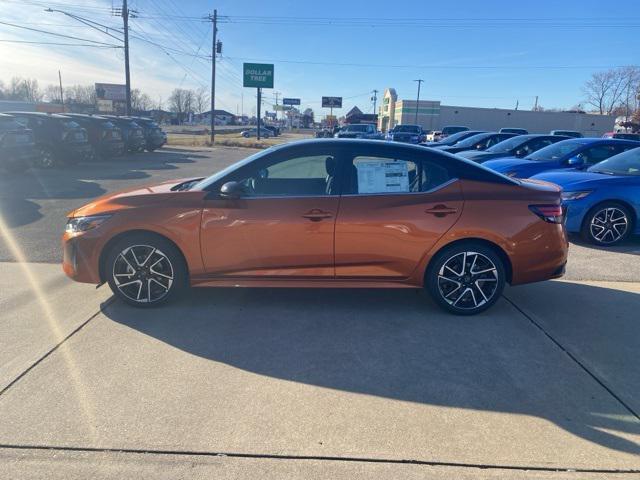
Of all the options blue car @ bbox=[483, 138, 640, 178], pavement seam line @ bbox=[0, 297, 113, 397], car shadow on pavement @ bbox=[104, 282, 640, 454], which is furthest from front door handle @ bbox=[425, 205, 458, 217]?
blue car @ bbox=[483, 138, 640, 178]

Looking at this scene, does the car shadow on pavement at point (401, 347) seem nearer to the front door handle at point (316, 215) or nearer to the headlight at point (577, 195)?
the front door handle at point (316, 215)

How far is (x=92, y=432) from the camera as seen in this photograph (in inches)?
103

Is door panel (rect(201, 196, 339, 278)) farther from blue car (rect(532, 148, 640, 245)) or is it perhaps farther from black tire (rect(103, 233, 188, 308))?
blue car (rect(532, 148, 640, 245))

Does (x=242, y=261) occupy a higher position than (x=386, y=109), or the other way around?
(x=386, y=109)

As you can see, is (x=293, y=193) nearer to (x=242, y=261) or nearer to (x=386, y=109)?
(x=242, y=261)

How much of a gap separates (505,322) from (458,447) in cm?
192

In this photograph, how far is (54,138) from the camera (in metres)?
14.9

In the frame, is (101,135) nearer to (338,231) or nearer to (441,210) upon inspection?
(338,231)

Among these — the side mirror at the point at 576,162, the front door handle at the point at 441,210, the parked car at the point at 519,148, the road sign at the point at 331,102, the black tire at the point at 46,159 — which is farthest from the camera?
the road sign at the point at 331,102

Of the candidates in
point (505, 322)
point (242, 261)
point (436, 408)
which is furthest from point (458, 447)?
point (242, 261)

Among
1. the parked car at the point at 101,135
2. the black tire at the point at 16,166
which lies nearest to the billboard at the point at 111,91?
the parked car at the point at 101,135

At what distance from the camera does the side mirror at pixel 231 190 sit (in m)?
4.03

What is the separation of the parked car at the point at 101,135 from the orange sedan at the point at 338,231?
15314mm

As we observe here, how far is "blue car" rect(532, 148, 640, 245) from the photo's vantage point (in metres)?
6.90
